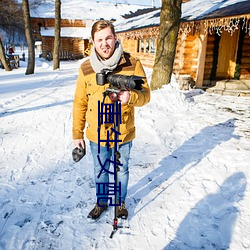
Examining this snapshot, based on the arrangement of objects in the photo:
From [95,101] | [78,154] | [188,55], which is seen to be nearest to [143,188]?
[78,154]

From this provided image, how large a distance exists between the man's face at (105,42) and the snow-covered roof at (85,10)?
3324 cm

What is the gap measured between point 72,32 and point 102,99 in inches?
1215


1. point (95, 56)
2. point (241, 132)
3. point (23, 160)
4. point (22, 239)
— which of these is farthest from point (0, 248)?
point (241, 132)

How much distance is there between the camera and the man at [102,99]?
1810 millimetres

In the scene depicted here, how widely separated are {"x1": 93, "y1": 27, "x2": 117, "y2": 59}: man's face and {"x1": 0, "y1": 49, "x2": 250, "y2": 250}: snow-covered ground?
1750mm

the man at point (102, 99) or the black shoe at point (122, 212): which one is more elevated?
the man at point (102, 99)

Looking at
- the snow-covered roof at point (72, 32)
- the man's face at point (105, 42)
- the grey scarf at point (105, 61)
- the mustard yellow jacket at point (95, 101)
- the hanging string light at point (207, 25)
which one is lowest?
the mustard yellow jacket at point (95, 101)

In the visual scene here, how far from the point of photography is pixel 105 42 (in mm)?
1809

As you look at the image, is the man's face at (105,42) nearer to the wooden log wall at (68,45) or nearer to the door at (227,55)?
the door at (227,55)

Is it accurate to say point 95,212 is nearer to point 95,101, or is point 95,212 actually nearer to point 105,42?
point 95,101

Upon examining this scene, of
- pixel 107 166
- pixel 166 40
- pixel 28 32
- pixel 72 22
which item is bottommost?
pixel 107 166

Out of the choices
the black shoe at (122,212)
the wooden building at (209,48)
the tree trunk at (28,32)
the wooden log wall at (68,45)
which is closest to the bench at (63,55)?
the wooden log wall at (68,45)

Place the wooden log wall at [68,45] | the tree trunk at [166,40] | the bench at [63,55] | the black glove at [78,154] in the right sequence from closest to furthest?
the black glove at [78,154]
the tree trunk at [166,40]
the bench at [63,55]
the wooden log wall at [68,45]

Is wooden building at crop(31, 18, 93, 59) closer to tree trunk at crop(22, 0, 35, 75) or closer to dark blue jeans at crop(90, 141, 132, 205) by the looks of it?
tree trunk at crop(22, 0, 35, 75)
